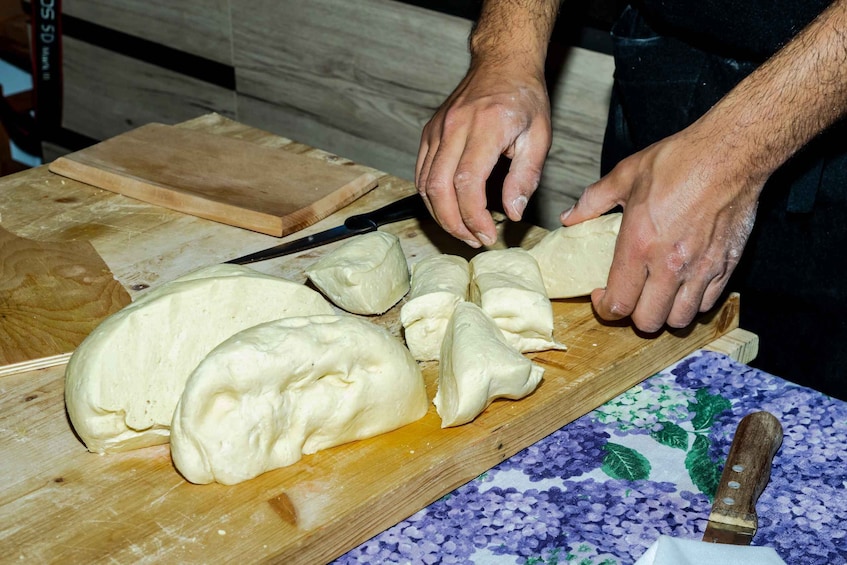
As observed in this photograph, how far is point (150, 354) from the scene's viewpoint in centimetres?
118

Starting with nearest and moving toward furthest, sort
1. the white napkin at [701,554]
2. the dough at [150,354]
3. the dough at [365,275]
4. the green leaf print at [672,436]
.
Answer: the white napkin at [701,554], the dough at [150,354], the green leaf print at [672,436], the dough at [365,275]

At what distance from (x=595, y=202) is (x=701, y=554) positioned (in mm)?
628

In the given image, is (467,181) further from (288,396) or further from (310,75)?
(310,75)

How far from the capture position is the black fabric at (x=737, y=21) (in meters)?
1.54

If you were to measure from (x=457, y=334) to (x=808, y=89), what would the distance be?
63 cm

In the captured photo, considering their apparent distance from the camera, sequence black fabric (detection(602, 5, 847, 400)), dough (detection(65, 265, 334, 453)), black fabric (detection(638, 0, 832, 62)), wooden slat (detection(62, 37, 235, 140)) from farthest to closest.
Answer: wooden slat (detection(62, 37, 235, 140)) < black fabric (detection(602, 5, 847, 400)) < black fabric (detection(638, 0, 832, 62)) < dough (detection(65, 265, 334, 453))

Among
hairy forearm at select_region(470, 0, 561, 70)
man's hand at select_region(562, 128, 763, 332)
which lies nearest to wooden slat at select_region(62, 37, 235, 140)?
hairy forearm at select_region(470, 0, 561, 70)

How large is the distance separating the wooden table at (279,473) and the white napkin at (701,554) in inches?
10.7

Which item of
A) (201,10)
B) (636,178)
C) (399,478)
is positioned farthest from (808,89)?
(201,10)

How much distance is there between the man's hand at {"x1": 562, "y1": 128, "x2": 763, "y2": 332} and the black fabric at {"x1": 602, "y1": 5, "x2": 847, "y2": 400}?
35 centimetres

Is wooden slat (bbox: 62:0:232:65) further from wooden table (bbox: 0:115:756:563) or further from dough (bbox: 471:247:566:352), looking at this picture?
dough (bbox: 471:247:566:352)

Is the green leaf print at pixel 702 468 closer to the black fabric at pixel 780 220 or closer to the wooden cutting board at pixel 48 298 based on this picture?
the black fabric at pixel 780 220

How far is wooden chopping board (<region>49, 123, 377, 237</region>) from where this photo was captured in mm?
1723

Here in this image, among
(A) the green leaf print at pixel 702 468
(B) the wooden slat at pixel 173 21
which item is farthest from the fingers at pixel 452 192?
(B) the wooden slat at pixel 173 21
